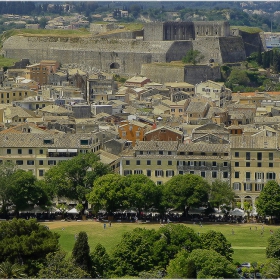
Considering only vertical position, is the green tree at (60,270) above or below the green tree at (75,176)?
below

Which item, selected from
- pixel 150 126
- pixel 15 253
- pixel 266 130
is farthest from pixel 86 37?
pixel 15 253

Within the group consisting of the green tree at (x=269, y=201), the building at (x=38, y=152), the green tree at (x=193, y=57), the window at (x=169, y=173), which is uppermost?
the green tree at (x=193, y=57)

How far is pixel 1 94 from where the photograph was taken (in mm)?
123625

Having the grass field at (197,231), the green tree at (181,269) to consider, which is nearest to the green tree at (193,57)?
the grass field at (197,231)

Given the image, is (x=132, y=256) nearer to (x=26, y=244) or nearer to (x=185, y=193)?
(x=26, y=244)

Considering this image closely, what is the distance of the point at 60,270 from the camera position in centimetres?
5762

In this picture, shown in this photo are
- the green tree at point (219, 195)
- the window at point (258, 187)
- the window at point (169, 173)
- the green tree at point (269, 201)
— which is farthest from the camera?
the window at point (169, 173)

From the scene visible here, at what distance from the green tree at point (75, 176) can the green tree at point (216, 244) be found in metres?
16.1

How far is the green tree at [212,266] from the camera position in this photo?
194 ft

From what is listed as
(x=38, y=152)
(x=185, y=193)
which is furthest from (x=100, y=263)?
(x=38, y=152)

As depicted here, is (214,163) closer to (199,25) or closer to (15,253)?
(15,253)

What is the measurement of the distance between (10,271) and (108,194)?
2126 centimetres

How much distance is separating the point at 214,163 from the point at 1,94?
147 ft

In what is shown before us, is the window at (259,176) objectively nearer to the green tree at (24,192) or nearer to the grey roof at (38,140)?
the grey roof at (38,140)
